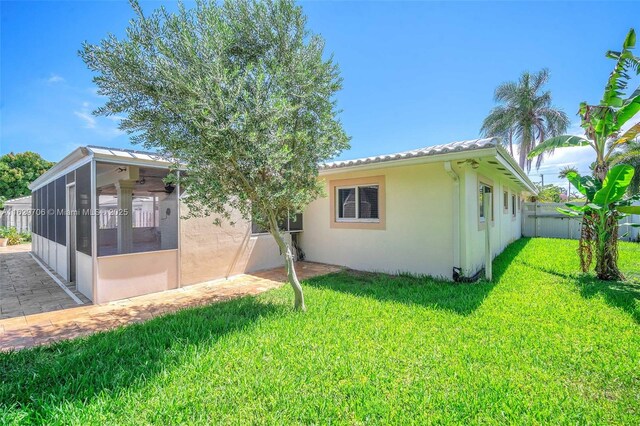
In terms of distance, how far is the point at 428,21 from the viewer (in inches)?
368

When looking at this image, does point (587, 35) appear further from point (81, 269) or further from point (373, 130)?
point (81, 269)

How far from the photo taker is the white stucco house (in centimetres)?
681

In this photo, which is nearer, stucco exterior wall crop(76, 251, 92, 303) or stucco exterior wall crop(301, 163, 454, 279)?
stucco exterior wall crop(76, 251, 92, 303)

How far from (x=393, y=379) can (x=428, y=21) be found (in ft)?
35.4

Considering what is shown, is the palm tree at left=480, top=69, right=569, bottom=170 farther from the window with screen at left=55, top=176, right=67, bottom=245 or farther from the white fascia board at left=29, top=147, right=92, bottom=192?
the window with screen at left=55, top=176, right=67, bottom=245

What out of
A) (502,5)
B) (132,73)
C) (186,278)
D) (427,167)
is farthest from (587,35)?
(186,278)

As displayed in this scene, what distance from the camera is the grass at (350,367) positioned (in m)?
2.89

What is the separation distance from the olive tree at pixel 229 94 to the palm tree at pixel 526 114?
26.0 m

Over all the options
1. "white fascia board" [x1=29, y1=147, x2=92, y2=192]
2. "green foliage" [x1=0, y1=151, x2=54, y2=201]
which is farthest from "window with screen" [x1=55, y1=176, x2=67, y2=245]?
"green foliage" [x1=0, y1=151, x2=54, y2=201]

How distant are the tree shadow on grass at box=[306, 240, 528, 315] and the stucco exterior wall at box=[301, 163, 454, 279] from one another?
1.58 ft

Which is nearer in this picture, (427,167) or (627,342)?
(627,342)

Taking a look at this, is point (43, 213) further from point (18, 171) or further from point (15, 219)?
point (18, 171)

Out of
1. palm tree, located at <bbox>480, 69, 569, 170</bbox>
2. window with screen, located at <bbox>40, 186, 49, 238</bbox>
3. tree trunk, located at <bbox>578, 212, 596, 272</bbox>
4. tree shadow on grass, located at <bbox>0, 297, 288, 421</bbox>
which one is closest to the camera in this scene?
tree shadow on grass, located at <bbox>0, 297, 288, 421</bbox>

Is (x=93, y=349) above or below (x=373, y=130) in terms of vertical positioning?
below
